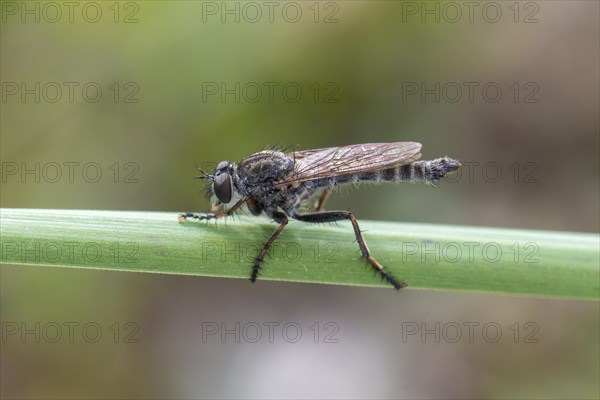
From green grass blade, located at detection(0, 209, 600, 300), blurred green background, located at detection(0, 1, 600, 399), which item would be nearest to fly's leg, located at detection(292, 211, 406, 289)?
green grass blade, located at detection(0, 209, 600, 300)

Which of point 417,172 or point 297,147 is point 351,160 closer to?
point 417,172

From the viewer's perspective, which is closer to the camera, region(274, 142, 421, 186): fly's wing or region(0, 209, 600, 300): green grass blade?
region(0, 209, 600, 300): green grass blade

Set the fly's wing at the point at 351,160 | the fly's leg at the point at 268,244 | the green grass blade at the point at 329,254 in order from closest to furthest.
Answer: the green grass blade at the point at 329,254 → the fly's leg at the point at 268,244 → the fly's wing at the point at 351,160

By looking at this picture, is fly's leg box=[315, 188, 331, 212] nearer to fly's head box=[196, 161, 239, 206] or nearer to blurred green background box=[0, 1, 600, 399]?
blurred green background box=[0, 1, 600, 399]

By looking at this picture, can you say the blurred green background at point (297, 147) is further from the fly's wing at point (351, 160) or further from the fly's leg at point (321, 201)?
the fly's wing at point (351, 160)

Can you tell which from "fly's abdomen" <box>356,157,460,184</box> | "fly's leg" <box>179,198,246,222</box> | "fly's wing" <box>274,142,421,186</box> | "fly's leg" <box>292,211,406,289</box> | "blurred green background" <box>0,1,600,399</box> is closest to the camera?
"fly's leg" <box>292,211,406,289</box>

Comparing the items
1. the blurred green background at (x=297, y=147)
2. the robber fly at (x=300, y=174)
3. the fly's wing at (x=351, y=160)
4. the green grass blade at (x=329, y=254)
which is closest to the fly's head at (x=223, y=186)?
the robber fly at (x=300, y=174)

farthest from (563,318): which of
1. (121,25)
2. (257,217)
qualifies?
(121,25)

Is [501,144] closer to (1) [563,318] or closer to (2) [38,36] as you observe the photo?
(1) [563,318]
